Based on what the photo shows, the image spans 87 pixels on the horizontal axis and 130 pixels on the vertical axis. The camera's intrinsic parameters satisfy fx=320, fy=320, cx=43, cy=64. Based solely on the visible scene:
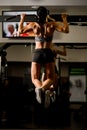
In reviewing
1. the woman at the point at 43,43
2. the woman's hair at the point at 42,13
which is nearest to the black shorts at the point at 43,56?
the woman at the point at 43,43

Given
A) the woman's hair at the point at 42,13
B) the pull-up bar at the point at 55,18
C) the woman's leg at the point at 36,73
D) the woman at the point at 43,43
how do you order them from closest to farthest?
1. the woman's hair at the point at 42,13
2. the woman at the point at 43,43
3. the woman's leg at the point at 36,73
4. the pull-up bar at the point at 55,18

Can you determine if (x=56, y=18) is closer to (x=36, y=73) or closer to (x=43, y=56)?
(x=43, y=56)

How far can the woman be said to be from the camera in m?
3.54

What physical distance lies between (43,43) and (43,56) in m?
0.15

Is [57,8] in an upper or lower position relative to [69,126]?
upper

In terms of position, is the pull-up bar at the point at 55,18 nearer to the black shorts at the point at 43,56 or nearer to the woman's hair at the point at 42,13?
the woman's hair at the point at 42,13

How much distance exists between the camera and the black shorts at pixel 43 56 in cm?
358

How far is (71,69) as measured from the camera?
8273 mm

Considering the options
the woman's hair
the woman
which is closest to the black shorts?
the woman

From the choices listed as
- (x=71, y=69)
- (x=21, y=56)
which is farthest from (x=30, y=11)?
(x=71, y=69)

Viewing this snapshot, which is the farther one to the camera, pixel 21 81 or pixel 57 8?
pixel 21 81

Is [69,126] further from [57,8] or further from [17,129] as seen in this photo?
[57,8]

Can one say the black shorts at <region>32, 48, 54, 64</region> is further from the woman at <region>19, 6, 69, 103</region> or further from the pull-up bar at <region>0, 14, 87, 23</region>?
the pull-up bar at <region>0, 14, 87, 23</region>

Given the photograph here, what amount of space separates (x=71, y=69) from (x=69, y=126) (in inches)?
57.5
